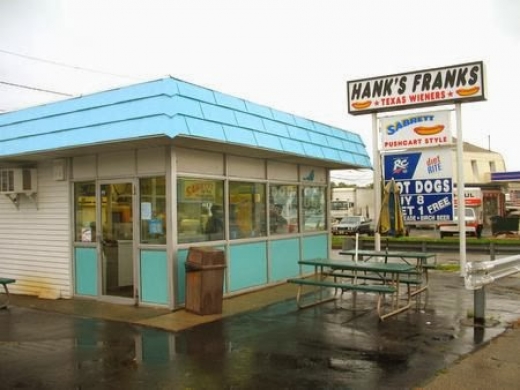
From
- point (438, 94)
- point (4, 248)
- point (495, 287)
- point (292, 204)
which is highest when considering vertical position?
point (438, 94)

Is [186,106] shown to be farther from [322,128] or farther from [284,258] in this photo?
[284,258]

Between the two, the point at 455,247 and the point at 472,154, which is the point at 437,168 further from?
the point at 472,154

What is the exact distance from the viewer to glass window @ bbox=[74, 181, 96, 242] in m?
10.1

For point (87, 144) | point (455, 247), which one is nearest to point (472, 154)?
point (455, 247)

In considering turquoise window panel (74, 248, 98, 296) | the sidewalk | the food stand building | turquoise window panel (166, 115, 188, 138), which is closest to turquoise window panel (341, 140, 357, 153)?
the food stand building

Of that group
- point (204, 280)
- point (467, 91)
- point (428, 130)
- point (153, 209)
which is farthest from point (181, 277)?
point (467, 91)

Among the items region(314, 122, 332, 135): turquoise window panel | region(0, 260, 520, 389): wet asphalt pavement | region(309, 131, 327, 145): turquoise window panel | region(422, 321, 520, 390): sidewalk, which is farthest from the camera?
region(314, 122, 332, 135): turquoise window panel

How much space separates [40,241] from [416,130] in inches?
355

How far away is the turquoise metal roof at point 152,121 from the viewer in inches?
312

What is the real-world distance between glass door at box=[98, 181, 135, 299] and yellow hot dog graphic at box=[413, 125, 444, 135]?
7314mm

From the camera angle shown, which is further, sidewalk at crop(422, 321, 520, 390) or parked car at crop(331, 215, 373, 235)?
parked car at crop(331, 215, 373, 235)

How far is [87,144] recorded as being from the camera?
848 centimetres

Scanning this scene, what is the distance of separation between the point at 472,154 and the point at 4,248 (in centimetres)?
4730

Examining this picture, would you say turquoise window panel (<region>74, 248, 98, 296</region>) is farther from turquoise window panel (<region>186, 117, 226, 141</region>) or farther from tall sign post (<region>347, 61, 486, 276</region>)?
tall sign post (<region>347, 61, 486, 276</region>)
